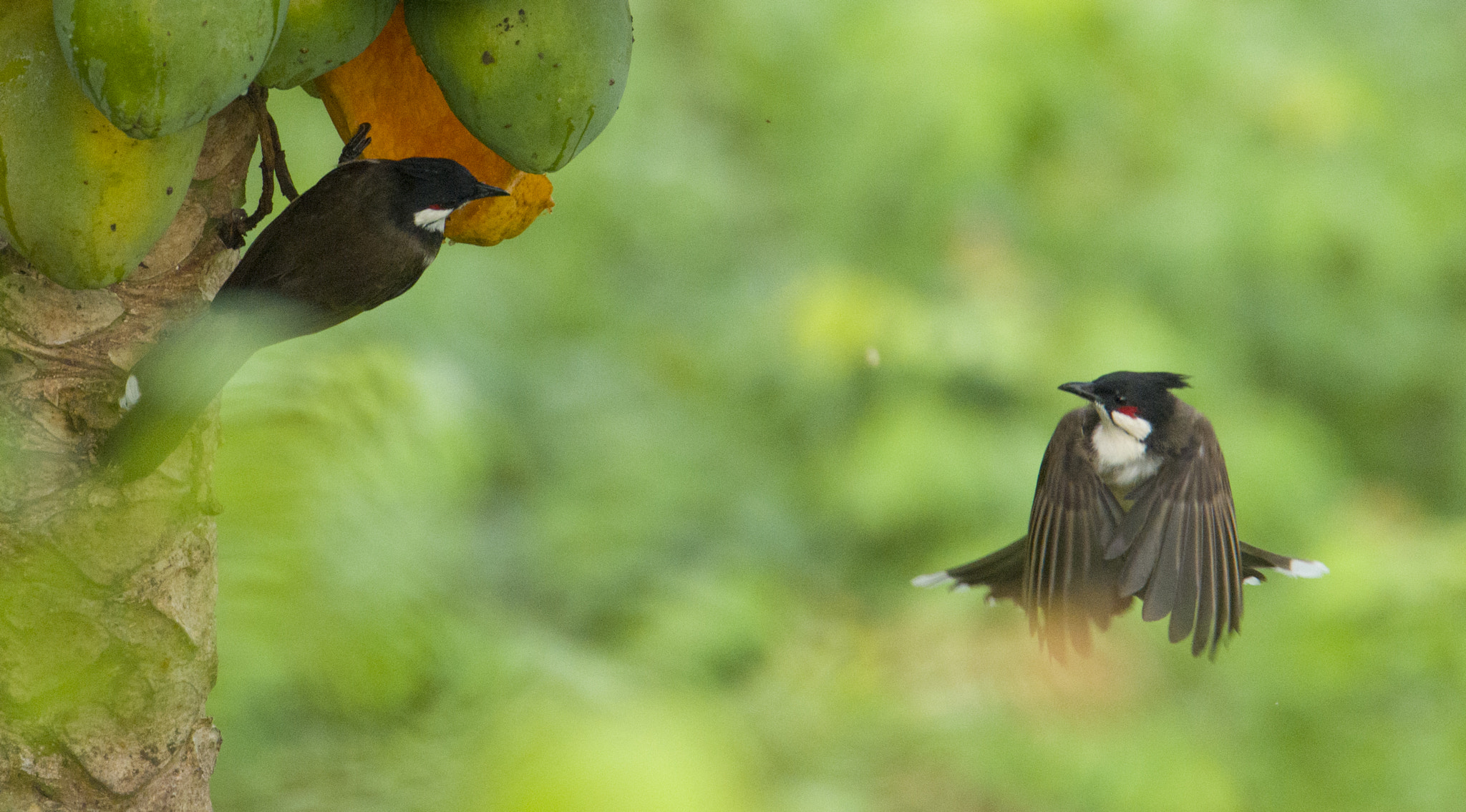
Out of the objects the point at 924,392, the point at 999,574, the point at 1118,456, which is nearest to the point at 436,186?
the point at 1118,456

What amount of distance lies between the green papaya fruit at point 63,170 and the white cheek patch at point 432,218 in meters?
0.15

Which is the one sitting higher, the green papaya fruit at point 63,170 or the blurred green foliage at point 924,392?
the blurred green foliage at point 924,392

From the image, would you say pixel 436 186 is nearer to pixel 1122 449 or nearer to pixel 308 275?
pixel 308 275

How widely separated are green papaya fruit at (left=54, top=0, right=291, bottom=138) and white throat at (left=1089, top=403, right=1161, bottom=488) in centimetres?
84

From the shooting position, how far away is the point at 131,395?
683 mm

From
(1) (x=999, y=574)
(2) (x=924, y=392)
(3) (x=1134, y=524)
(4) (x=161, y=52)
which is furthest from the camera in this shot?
(2) (x=924, y=392)

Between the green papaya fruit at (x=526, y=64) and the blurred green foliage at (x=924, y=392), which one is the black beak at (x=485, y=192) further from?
the blurred green foliage at (x=924, y=392)

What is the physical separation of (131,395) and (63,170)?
11 centimetres

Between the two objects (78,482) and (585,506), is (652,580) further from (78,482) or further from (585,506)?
(78,482)

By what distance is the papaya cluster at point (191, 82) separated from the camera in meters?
0.61

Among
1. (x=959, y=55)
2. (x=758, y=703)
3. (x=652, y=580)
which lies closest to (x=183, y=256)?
(x=758, y=703)

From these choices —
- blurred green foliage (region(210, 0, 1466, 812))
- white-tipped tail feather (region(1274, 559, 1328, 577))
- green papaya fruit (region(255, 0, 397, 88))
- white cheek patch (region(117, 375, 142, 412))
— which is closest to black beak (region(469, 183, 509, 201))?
green papaya fruit (region(255, 0, 397, 88))

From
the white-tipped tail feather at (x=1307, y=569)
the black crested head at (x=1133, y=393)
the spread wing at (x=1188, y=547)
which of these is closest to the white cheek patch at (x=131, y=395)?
the spread wing at (x=1188, y=547)

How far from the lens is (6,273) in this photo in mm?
681
